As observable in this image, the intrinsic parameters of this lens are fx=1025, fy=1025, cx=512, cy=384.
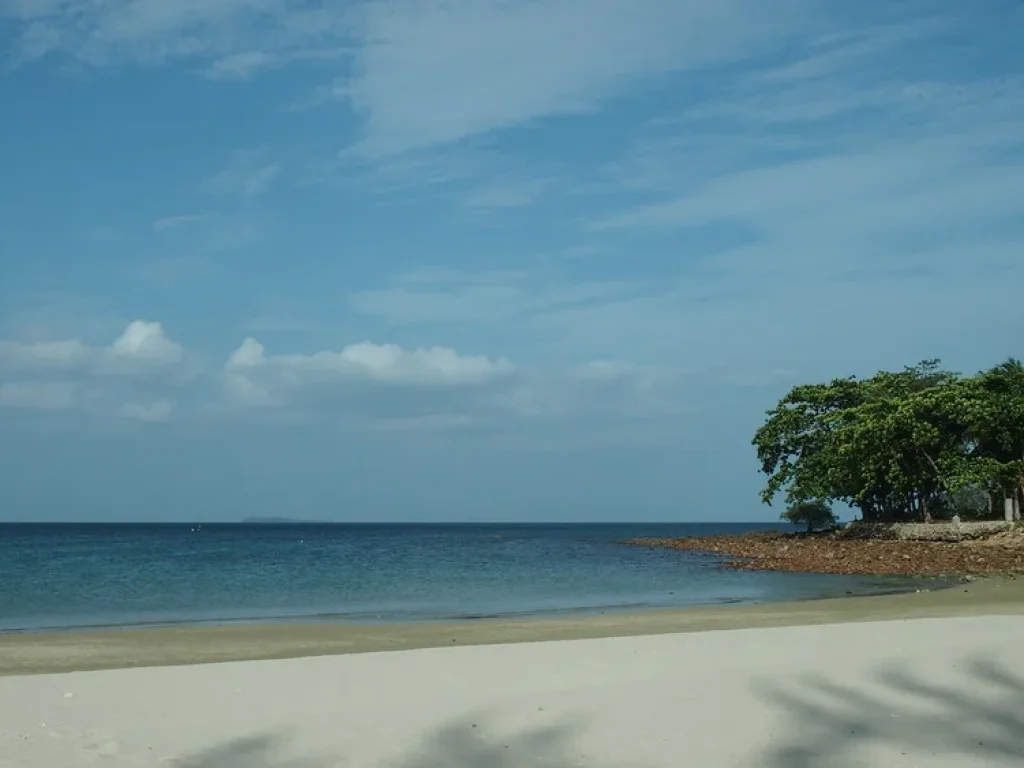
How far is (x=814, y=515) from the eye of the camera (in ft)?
199

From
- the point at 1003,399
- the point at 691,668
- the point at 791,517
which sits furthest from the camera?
the point at 791,517

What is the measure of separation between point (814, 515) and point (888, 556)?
79.5 feet

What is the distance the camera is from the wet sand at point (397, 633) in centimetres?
1520

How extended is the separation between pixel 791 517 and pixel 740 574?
2873 centimetres

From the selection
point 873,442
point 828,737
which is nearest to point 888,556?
point 873,442

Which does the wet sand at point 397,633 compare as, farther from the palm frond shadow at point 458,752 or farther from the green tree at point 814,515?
the green tree at point 814,515

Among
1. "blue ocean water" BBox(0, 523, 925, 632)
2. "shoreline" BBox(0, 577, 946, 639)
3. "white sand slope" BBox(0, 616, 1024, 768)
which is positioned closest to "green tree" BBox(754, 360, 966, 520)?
"blue ocean water" BBox(0, 523, 925, 632)

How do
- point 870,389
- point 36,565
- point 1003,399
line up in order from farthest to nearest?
point 870,389 → point 36,565 → point 1003,399

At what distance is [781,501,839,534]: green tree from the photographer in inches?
2389

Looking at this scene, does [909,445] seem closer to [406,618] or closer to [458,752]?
[406,618]

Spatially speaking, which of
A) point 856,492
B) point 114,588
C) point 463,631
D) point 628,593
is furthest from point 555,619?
point 856,492

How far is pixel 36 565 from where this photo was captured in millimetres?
48375

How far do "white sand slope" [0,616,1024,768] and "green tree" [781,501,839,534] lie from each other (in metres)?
48.9

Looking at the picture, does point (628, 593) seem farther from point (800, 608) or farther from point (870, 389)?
point (870, 389)
